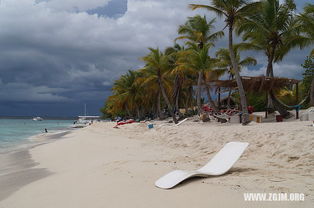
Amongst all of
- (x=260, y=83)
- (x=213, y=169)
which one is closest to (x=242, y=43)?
(x=260, y=83)

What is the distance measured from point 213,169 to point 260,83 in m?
11.7

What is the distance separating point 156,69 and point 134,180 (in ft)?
68.8

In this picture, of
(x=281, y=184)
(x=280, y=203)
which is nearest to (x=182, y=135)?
(x=281, y=184)

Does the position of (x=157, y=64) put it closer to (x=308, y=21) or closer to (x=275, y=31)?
(x=275, y=31)

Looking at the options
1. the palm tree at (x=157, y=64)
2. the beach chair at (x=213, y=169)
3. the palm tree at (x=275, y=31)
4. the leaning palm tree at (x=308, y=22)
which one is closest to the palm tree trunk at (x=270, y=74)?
the palm tree at (x=275, y=31)

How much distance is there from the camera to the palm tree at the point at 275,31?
1669cm

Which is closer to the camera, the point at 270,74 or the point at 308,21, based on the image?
the point at 308,21

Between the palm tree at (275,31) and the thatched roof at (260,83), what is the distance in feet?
3.78

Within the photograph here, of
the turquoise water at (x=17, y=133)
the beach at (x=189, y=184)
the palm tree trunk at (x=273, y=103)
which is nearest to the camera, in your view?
the beach at (x=189, y=184)

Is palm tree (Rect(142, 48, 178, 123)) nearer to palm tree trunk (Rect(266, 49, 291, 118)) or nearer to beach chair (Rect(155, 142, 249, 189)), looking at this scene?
palm tree trunk (Rect(266, 49, 291, 118))

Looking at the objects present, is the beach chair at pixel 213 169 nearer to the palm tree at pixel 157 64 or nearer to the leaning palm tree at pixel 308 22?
the leaning palm tree at pixel 308 22

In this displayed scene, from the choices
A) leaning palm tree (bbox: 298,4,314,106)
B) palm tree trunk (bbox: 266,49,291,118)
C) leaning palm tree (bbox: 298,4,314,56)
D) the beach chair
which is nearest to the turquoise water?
the beach chair

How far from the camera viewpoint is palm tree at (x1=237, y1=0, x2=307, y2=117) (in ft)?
54.8

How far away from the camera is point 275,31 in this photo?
17.3 m
